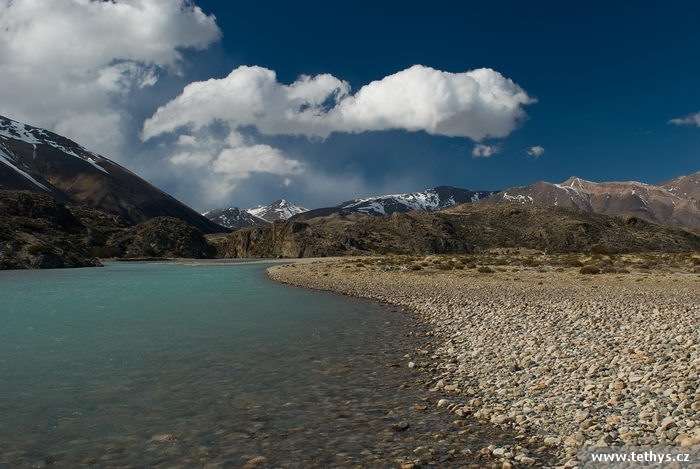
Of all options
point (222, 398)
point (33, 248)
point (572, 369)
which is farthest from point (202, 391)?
point (33, 248)

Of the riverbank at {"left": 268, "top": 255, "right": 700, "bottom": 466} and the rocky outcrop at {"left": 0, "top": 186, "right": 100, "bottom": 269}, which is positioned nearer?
the riverbank at {"left": 268, "top": 255, "right": 700, "bottom": 466}

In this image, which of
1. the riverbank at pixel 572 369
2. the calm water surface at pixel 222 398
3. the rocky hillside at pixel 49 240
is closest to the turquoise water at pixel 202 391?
the calm water surface at pixel 222 398

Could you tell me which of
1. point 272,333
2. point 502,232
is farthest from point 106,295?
point 502,232

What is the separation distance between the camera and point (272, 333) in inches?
888

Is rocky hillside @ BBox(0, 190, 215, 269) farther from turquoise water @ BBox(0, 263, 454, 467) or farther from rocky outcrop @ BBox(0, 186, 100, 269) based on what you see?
turquoise water @ BBox(0, 263, 454, 467)

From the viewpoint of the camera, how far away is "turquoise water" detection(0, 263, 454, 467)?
9789 mm

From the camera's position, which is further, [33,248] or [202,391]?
[33,248]

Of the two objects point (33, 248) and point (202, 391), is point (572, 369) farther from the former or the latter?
point (33, 248)

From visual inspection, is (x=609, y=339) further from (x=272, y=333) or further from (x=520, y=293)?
(x=520, y=293)

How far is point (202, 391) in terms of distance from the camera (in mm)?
13570

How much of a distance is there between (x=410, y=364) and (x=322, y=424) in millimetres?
5696

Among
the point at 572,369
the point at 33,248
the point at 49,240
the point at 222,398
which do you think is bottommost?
the point at 222,398

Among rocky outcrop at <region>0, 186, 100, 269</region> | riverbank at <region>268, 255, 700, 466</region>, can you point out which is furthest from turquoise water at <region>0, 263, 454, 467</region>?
rocky outcrop at <region>0, 186, 100, 269</region>

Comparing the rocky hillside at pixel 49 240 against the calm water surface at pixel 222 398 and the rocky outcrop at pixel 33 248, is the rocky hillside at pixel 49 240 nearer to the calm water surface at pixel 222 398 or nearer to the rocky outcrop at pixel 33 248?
the rocky outcrop at pixel 33 248
